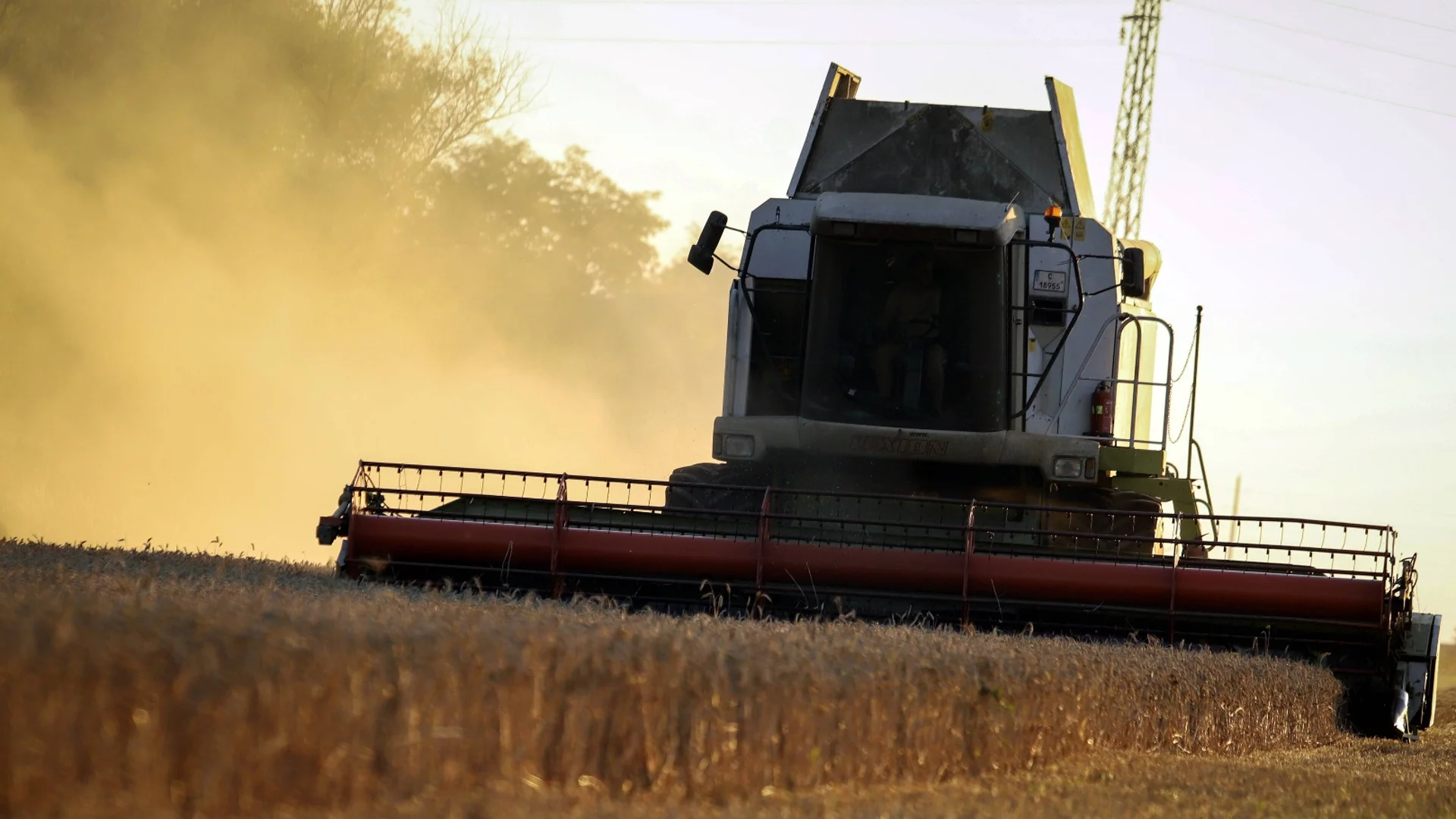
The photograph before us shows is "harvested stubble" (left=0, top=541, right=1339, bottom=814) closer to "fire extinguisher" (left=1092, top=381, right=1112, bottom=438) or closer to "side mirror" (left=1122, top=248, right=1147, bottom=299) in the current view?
"fire extinguisher" (left=1092, top=381, right=1112, bottom=438)

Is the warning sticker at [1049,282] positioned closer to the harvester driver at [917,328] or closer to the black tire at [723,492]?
the harvester driver at [917,328]

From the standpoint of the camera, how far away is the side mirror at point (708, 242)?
10.7 m

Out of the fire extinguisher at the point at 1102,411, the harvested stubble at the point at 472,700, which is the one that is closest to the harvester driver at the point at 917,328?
the fire extinguisher at the point at 1102,411

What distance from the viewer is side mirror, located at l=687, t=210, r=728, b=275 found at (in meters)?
10.7

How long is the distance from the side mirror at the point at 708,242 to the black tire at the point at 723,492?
1402mm

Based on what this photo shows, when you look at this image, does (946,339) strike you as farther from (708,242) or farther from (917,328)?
(708,242)

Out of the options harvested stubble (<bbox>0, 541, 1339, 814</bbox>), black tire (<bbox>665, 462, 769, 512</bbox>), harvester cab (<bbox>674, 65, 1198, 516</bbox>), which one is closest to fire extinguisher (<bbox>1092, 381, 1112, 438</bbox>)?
harvester cab (<bbox>674, 65, 1198, 516</bbox>)

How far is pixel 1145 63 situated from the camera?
5334cm

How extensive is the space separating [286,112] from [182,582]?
25151 millimetres

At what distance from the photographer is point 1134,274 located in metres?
10.7

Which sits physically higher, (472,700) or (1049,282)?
(1049,282)

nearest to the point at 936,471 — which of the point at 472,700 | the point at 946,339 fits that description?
the point at 946,339

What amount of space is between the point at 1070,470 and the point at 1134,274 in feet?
4.70

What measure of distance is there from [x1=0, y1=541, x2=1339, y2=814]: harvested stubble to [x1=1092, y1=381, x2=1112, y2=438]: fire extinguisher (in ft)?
12.4
